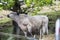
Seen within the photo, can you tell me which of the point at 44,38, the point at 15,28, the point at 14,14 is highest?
the point at 14,14

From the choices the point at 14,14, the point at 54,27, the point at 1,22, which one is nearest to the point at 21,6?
the point at 14,14

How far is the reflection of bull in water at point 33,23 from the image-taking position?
1.31 m

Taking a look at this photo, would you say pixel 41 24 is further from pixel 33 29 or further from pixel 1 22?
pixel 1 22

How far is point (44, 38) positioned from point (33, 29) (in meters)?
0.14

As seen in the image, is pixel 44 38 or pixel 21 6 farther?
pixel 44 38

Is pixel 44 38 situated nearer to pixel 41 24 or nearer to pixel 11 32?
pixel 41 24

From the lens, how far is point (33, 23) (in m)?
1.33

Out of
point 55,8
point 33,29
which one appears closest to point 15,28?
point 33,29

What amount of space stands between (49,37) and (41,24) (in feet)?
0.47

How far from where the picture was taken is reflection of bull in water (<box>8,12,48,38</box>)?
1314 mm

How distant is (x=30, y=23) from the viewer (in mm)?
1328

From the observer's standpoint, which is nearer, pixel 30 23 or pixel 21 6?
pixel 21 6

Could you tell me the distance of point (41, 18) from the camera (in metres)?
1.34

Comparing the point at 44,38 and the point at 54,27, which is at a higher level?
the point at 54,27
